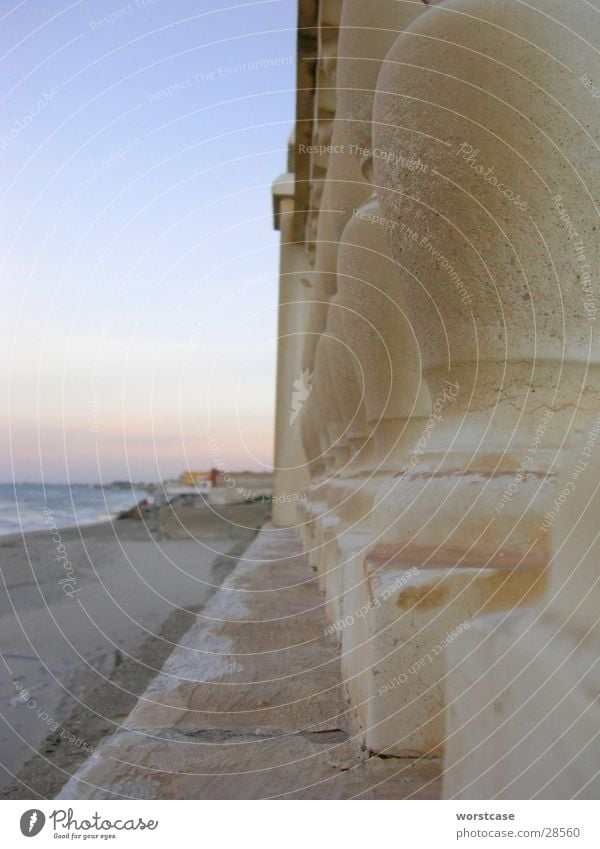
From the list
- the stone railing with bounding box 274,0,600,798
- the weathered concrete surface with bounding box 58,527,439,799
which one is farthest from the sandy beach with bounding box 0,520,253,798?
the stone railing with bounding box 274,0,600,798

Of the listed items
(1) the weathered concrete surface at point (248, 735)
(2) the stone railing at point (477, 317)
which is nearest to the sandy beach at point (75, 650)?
(1) the weathered concrete surface at point (248, 735)

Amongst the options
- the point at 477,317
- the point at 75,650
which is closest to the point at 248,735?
the point at 477,317

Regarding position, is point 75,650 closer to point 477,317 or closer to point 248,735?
point 248,735

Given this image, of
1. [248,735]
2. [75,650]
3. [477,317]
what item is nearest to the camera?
[477,317]

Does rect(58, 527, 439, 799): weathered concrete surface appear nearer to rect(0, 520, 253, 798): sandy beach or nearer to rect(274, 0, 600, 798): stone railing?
rect(274, 0, 600, 798): stone railing

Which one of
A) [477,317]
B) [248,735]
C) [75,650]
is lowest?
[75,650]

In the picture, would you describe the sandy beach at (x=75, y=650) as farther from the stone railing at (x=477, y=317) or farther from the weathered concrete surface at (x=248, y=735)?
the stone railing at (x=477, y=317)

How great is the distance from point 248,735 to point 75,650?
7.26 feet

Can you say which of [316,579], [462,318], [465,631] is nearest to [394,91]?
[462,318]

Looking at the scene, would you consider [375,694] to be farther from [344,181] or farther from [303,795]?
[344,181]

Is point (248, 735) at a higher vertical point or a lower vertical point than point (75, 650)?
higher

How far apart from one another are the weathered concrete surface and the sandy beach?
0.32 meters

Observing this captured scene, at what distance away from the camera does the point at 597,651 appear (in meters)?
0.90

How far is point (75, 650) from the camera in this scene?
146 inches
